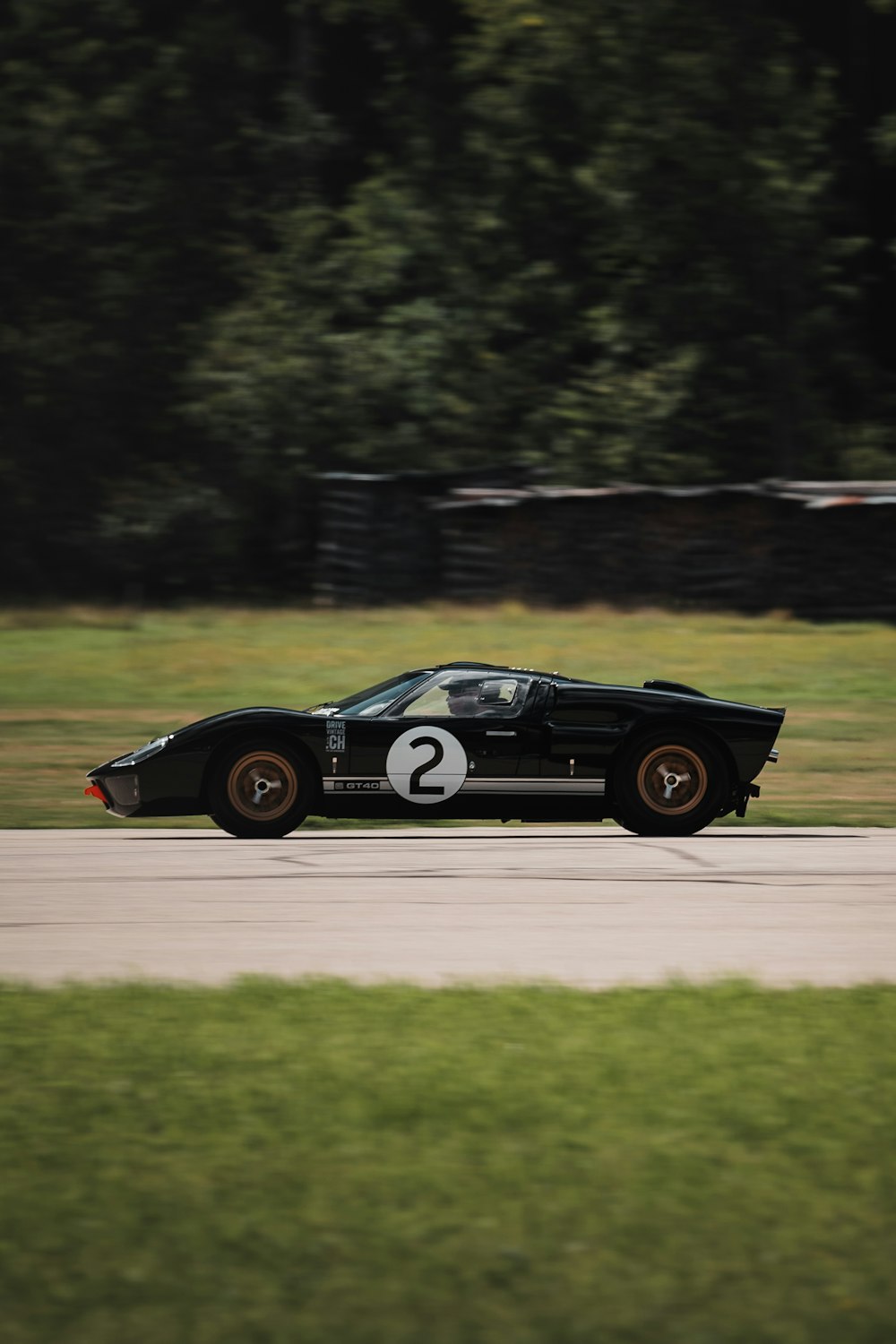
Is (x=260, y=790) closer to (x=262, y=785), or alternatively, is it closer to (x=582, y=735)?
(x=262, y=785)

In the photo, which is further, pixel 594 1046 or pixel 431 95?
pixel 431 95

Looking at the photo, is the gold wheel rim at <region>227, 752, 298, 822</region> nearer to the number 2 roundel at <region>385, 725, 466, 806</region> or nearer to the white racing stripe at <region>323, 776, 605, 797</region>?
the white racing stripe at <region>323, 776, 605, 797</region>

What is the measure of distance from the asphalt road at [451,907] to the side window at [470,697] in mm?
727

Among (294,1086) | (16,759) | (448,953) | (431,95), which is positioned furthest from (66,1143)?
(431,95)

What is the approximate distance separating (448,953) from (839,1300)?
3.61 metres

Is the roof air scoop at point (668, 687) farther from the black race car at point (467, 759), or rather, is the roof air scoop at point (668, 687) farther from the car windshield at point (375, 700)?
the car windshield at point (375, 700)

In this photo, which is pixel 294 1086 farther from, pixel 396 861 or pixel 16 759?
pixel 16 759

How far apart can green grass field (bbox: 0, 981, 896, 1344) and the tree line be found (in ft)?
96.3

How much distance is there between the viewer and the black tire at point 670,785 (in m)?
10.8

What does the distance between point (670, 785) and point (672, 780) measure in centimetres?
3

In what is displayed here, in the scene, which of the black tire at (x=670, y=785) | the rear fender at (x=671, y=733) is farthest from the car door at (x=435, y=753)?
the black tire at (x=670, y=785)

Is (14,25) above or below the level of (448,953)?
above

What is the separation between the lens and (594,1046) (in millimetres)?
5547

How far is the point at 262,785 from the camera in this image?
420 inches
